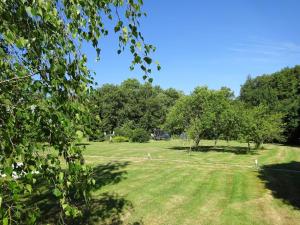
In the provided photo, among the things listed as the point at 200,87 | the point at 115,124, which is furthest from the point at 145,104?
the point at 200,87

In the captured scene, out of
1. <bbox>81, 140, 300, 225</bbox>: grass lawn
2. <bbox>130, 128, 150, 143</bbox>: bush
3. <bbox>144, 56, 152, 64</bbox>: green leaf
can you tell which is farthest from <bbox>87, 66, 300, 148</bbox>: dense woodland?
<bbox>81, 140, 300, 225</bbox>: grass lawn

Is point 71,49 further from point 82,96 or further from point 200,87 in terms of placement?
point 200,87

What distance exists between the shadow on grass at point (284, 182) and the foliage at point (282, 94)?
36267 mm

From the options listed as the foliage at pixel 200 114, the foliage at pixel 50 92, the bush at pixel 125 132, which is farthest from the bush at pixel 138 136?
the foliage at pixel 50 92

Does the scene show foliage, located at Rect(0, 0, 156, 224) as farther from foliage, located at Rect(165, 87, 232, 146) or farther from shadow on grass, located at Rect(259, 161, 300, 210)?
foliage, located at Rect(165, 87, 232, 146)

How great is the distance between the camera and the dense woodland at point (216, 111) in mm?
42516

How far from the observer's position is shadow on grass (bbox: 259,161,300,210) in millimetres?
18609

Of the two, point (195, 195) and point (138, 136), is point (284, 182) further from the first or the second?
point (138, 136)

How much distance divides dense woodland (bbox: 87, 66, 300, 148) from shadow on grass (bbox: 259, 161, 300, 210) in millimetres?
10847

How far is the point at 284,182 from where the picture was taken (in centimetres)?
2320

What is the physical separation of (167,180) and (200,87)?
2421 centimetres

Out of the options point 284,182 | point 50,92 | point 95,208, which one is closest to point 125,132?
point 284,182

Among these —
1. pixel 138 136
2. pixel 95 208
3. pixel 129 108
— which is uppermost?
pixel 129 108

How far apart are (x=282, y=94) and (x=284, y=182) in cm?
5556
